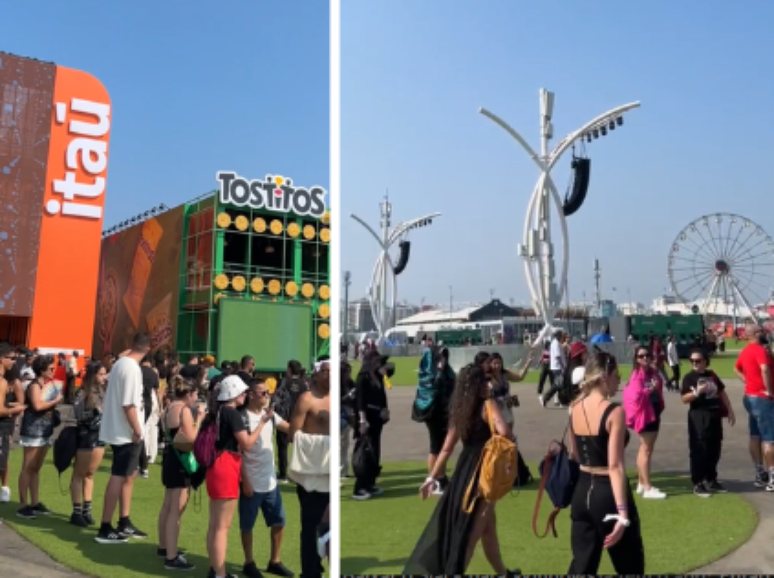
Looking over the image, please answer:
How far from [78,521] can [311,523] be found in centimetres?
234

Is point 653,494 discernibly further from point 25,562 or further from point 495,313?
point 495,313

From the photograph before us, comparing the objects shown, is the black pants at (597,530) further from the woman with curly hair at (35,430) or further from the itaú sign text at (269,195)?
the itaú sign text at (269,195)

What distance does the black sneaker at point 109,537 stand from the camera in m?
4.16

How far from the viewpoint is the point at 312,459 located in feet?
10.2

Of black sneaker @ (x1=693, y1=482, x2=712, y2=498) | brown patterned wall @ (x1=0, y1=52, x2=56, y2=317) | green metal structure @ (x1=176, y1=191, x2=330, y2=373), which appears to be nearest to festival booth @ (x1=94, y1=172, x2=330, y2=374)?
green metal structure @ (x1=176, y1=191, x2=330, y2=373)

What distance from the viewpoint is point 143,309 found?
17.2 meters

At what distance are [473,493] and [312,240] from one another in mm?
10305

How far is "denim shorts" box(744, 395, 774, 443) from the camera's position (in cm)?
445

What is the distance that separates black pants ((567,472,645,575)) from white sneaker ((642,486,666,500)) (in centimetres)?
155

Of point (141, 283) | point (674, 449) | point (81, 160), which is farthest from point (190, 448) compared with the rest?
point (141, 283)

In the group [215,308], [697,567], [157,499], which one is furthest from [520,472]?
[215,308]

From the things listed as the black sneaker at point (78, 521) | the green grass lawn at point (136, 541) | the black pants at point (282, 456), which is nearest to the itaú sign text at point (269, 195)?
the black pants at point (282, 456)

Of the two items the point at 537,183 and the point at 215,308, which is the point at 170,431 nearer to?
the point at 215,308

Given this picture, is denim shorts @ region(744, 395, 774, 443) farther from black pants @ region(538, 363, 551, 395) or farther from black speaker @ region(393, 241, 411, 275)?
black pants @ region(538, 363, 551, 395)
